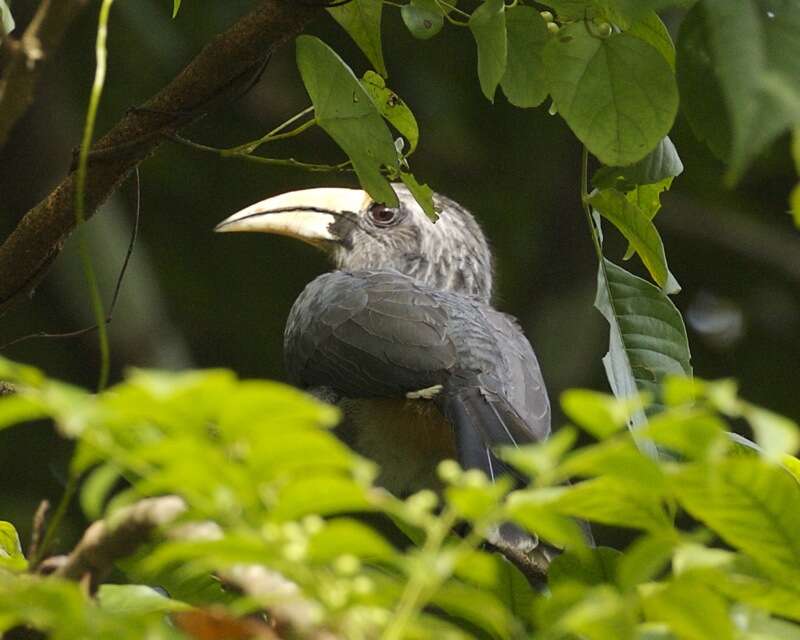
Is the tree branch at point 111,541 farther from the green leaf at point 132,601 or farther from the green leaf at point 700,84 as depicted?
the green leaf at point 700,84

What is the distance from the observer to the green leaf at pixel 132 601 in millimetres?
1462

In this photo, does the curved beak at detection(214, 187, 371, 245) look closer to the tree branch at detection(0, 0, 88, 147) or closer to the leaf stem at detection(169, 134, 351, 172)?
the leaf stem at detection(169, 134, 351, 172)

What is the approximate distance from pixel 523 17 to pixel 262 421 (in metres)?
1.49

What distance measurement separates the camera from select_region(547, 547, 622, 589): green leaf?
1810 mm

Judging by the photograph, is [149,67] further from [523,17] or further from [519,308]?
[523,17]

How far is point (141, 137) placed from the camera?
2.66m

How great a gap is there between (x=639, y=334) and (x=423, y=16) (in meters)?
0.76

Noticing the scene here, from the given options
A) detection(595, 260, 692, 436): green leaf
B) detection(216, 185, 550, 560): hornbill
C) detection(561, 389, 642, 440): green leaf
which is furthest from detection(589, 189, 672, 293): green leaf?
detection(561, 389, 642, 440): green leaf

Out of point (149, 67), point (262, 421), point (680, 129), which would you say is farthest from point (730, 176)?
point (149, 67)

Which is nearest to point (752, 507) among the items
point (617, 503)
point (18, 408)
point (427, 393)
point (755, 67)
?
point (617, 503)

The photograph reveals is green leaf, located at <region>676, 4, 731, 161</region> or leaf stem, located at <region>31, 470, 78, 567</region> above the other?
green leaf, located at <region>676, 4, 731, 161</region>

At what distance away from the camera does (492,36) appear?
236cm

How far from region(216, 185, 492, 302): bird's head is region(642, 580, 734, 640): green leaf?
4.65 m

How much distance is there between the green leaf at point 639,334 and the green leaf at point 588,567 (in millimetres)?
897
